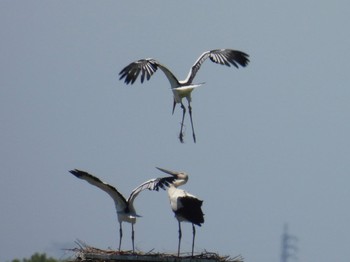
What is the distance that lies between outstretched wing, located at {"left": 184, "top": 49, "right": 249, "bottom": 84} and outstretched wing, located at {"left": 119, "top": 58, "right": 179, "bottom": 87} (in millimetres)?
821

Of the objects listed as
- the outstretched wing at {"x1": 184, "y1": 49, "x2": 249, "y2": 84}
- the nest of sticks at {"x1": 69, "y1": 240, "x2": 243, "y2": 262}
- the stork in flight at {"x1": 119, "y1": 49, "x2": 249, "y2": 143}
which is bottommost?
the nest of sticks at {"x1": 69, "y1": 240, "x2": 243, "y2": 262}

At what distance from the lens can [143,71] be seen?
27.0 metres

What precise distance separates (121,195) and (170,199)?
2.91 ft

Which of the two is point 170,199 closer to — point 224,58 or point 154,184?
point 154,184

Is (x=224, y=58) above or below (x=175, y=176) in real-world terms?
above

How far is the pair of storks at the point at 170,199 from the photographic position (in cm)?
2436

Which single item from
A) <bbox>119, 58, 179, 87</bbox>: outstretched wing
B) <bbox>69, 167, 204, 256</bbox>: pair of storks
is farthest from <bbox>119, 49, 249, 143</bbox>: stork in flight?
<bbox>69, 167, 204, 256</bbox>: pair of storks

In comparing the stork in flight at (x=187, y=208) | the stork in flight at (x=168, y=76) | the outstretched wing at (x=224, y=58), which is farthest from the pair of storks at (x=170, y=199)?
the outstretched wing at (x=224, y=58)

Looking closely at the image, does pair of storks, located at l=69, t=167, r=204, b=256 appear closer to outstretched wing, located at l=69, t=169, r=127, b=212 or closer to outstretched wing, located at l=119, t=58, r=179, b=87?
outstretched wing, located at l=69, t=169, r=127, b=212

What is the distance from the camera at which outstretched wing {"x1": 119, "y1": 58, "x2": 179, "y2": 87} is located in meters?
26.9

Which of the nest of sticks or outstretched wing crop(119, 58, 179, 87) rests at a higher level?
outstretched wing crop(119, 58, 179, 87)

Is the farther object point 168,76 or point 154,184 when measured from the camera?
point 168,76

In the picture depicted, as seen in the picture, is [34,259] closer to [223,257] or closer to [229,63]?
[229,63]

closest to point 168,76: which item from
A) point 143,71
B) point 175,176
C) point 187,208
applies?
point 143,71
